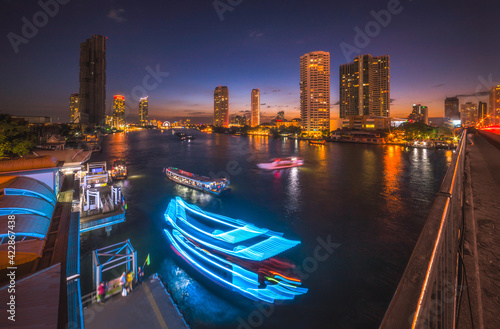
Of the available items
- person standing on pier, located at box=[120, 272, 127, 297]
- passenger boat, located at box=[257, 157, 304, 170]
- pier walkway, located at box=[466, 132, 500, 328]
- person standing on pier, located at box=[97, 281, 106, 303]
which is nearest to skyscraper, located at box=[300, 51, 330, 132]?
passenger boat, located at box=[257, 157, 304, 170]

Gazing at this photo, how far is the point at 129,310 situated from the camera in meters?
5.66

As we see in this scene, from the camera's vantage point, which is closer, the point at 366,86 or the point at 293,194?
the point at 293,194

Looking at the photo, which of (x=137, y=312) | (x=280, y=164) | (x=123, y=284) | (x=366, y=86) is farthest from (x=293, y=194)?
(x=366, y=86)

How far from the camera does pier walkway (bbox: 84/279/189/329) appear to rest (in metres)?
5.29

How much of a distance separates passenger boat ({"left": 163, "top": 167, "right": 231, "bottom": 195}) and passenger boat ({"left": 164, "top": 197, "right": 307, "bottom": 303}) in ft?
22.3

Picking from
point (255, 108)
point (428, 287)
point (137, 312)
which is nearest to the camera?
point (428, 287)

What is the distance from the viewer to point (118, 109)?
5123 inches

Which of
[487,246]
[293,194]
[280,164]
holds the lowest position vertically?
[293,194]

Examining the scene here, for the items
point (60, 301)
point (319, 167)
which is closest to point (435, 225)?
point (60, 301)

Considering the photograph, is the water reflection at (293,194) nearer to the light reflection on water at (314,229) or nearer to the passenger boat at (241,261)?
the light reflection on water at (314,229)

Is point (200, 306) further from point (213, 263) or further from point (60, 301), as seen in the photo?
point (60, 301)

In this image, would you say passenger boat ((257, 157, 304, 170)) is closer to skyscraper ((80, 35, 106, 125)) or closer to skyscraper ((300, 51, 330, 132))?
skyscraper ((300, 51, 330, 132))

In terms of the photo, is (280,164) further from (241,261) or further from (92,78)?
(92,78)

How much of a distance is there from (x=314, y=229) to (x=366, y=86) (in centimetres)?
9787
